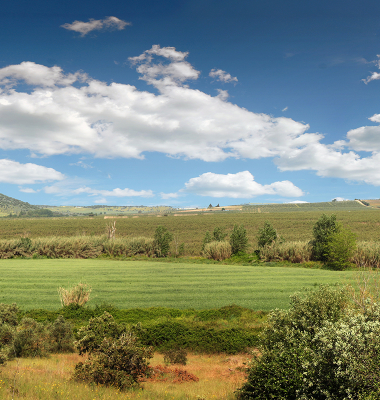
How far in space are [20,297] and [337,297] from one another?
17.6m

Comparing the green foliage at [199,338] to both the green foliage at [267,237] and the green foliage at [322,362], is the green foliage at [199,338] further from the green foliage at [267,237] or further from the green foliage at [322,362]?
the green foliage at [267,237]

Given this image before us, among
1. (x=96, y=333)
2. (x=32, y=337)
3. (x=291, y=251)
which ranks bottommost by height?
(x=32, y=337)

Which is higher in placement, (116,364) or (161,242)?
(116,364)

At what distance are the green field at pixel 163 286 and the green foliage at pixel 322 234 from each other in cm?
883

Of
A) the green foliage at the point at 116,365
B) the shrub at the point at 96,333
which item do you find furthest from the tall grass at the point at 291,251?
the green foliage at the point at 116,365

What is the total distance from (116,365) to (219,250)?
3134 cm

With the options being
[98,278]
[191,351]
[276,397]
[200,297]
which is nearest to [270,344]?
[276,397]

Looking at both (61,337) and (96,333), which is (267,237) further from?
(96,333)

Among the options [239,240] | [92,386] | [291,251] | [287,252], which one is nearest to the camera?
[92,386]

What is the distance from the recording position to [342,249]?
28953 millimetres

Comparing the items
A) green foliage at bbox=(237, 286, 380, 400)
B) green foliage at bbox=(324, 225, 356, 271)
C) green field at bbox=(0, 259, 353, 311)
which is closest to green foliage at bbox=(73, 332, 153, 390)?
green foliage at bbox=(237, 286, 380, 400)

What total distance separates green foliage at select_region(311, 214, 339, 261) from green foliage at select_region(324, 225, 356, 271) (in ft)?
6.02

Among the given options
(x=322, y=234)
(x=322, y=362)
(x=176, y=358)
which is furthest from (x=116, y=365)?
(x=322, y=234)

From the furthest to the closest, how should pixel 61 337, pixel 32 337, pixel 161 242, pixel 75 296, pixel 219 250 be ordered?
pixel 161 242 → pixel 219 250 → pixel 75 296 → pixel 61 337 → pixel 32 337
